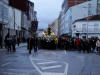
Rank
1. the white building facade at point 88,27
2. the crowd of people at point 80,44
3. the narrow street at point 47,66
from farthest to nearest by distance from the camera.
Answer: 1. the white building facade at point 88,27
2. the crowd of people at point 80,44
3. the narrow street at point 47,66

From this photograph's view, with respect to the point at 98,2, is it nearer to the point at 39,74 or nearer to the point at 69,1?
the point at 69,1

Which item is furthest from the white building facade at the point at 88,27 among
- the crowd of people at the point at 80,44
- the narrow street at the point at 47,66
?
the narrow street at the point at 47,66

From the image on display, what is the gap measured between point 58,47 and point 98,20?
1381 inches

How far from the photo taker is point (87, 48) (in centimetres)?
3538

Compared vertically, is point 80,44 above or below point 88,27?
below

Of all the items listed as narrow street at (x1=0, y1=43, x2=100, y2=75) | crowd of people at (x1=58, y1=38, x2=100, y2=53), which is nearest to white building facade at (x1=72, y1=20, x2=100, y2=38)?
crowd of people at (x1=58, y1=38, x2=100, y2=53)

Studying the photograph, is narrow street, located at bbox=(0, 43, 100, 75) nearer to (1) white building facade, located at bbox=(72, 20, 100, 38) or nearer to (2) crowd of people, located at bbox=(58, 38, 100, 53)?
(2) crowd of people, located at bbox=(58, 38, 100, 53)

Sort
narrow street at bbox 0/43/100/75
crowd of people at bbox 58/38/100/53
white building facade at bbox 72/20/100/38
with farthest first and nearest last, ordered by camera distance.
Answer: white building facade at bbox 72/20/100/38 < crowd of people at bbox 58/38/100/53 < narrow street at bbox 0/43/100/75

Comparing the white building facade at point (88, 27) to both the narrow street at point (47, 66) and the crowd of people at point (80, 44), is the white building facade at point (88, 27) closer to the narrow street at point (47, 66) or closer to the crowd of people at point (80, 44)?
the crowd of people at point (80, 44)

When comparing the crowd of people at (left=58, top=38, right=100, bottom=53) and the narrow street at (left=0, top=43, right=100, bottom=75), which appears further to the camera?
the crowd of people at (left=58, top=38, right=100, bottom=53)

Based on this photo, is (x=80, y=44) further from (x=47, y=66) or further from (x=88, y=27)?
(x=88, y=27)

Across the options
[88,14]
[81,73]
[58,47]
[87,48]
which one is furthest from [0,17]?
[88,14]

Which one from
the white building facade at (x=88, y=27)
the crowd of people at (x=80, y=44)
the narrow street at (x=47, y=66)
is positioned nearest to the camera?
the narrow street at (x=47, y=66)

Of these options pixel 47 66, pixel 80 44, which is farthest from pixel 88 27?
pixel 47 66
